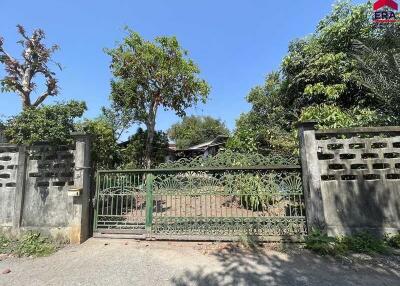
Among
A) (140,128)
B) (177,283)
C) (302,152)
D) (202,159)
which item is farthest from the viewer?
(140,128)

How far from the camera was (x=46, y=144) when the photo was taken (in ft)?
22.3

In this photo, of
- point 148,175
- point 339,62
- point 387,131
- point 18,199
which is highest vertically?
point 339,62

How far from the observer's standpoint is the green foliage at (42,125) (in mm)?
6379

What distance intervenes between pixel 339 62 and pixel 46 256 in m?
10.2

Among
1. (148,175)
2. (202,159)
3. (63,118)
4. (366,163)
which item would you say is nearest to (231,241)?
(202,159)

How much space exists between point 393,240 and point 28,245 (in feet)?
23.7

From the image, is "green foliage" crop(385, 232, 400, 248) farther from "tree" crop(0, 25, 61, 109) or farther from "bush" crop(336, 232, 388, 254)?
"tree" crop(0, 25, 61, 109)

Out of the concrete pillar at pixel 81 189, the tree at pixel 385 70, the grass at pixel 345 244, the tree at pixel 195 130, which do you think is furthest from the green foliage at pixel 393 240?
the tree at pixel 195 130

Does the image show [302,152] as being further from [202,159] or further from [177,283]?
[177,283]

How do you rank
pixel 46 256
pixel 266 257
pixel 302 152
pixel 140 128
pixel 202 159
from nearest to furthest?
pixel 266 257
pixel 46 256
pixel 302 152
pixel 202 159
pixel 140 128

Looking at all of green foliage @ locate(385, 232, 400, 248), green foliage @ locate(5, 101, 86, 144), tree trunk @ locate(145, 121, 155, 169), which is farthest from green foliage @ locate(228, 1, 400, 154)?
tree trunk @ locate(145, 121, 155, 169)

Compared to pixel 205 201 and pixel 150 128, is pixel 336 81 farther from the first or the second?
pixel 150 128

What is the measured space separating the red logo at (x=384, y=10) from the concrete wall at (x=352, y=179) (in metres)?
5.21

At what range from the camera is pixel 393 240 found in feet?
19.0
